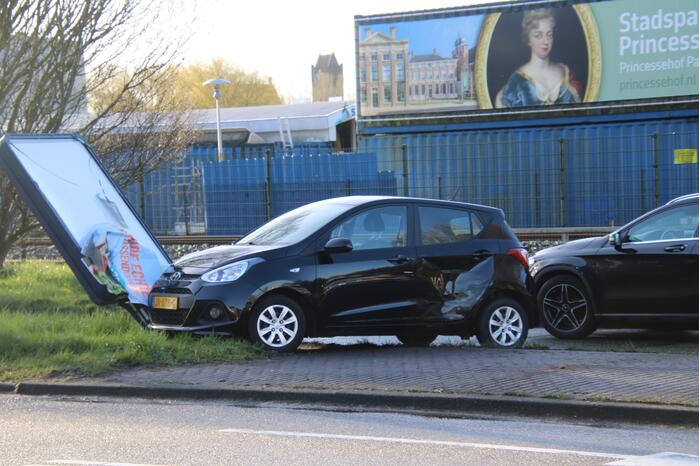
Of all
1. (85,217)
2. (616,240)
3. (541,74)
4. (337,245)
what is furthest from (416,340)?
(541,74)

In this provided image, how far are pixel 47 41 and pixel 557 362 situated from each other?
351 inches

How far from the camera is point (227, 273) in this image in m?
9.12

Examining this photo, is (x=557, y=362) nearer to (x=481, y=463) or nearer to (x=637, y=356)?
(x=637, y=356)

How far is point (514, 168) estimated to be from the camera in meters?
20.9

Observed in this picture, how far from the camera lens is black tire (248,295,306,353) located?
9078 millimetres

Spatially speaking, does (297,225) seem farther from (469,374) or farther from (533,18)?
(533,18)

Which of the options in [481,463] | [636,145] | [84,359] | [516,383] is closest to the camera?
[481,463]

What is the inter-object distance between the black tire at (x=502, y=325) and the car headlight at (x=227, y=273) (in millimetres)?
2739

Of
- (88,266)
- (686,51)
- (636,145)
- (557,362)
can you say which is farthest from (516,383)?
(686,51)

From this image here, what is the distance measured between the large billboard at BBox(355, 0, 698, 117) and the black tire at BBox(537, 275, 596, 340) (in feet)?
44.9

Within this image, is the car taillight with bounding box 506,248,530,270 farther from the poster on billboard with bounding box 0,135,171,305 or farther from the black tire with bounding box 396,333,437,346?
the poster on billboard with bounding box 0,135,171,305

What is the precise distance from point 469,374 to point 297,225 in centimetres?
283

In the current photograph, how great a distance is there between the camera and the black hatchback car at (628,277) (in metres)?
10.3

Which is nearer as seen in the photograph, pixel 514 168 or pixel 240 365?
pixel 240 365
